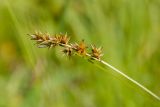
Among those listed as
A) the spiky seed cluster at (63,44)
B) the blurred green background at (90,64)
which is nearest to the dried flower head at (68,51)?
the spiky seed cluster at (63,44)

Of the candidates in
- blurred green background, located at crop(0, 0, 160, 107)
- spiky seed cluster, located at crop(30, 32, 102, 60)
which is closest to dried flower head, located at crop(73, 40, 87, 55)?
spiky seed cluster, located at crop(30, 32, 102, 60)

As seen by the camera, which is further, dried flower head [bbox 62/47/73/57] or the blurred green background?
the blurred green background

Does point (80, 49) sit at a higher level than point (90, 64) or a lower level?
higher

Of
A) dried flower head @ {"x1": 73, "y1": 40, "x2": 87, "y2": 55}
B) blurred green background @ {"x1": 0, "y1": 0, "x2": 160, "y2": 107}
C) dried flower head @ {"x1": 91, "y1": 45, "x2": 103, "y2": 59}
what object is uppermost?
dried flower head @ {"x1": 73, "y1": 40, "x2": 87, "y2": 55}

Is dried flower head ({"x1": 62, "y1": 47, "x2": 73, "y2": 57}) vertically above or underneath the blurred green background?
above

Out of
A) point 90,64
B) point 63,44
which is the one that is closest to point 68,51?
point 63,44

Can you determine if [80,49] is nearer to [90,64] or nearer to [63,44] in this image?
[63,44]

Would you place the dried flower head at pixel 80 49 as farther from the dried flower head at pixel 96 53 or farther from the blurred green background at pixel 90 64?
the blurred green background at pixel 90 64

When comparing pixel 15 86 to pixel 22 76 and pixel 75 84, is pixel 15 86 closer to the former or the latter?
pixel 22 76

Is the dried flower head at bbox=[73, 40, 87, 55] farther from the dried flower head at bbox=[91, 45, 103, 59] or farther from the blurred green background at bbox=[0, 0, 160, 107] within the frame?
the blurred green background at bbox=[0, 0, 160, 107]
